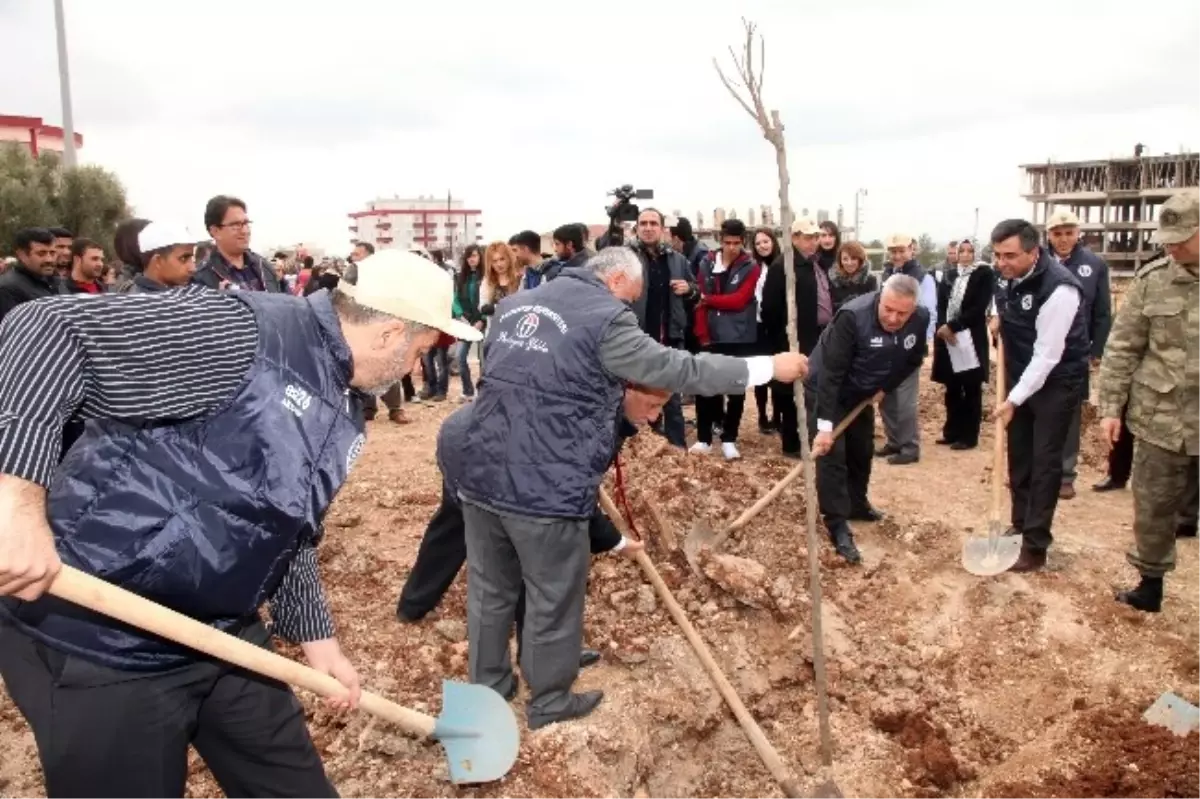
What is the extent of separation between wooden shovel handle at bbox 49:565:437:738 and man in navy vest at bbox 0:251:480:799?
0.05m

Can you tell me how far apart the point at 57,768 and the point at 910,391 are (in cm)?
648

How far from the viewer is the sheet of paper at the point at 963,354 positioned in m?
7.05

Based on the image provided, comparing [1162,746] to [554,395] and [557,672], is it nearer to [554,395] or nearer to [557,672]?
[557,672]

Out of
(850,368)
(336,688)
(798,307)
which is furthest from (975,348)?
(336,688)

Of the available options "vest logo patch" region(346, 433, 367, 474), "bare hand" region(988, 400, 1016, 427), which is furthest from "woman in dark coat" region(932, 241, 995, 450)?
"vest logo patch" region(346, 433, 367, 474)

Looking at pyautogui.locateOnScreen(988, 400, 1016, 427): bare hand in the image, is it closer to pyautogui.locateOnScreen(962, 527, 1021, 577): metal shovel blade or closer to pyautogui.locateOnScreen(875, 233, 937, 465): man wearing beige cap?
pyautogui.locateOnScreen(962, 527, 1021, 577): metal shovel blade

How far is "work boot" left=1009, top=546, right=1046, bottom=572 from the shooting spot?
4.82 meters

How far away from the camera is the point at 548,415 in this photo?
114 inches

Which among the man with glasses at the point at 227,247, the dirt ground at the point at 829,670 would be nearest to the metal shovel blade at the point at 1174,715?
the dirt ground at the point at 829,670

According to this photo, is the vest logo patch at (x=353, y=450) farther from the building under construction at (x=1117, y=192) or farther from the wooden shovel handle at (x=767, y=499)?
the building under construction at (x=1117, y=192)

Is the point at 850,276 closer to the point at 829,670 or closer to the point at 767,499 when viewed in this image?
the point at 767,499

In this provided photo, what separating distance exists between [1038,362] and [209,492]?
13.6ft

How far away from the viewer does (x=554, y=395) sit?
9.51 ft

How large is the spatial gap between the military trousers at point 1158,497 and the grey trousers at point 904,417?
2884mm
